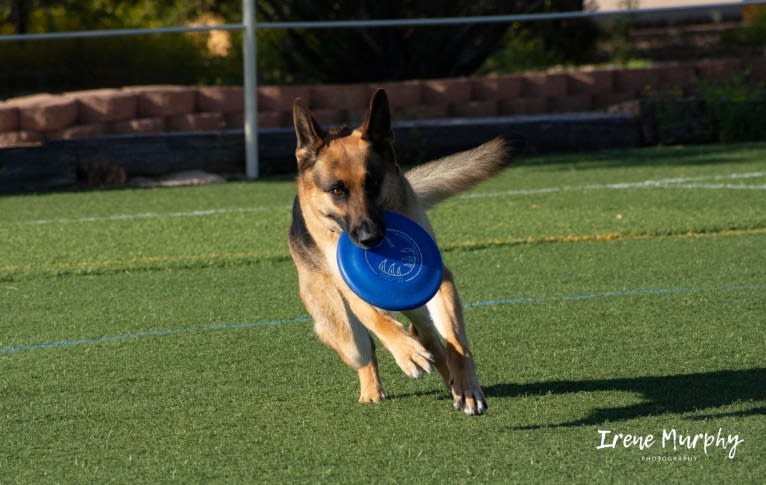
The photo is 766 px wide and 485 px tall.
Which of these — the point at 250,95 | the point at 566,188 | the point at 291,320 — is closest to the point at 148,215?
the point at 250,95

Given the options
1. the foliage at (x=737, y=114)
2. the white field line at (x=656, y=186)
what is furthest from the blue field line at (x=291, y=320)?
the foliage at (x=737, y=114)

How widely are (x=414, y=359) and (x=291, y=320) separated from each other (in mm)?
2366

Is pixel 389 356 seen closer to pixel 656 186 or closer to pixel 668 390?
pixel 668 390

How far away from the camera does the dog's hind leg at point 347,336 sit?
5898mm

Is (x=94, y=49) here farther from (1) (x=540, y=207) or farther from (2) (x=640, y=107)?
(1) (x=540, y=207)

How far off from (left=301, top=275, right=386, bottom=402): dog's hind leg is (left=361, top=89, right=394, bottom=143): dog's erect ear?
27.4 inches

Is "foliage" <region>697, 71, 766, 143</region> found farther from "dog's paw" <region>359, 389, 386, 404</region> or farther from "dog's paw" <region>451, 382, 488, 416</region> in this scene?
"dog's paw" <region>451, 382, 488, 416</region>

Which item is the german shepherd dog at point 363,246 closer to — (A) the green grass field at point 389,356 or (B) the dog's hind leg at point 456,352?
(B) the dog's hind leg at point 456,352

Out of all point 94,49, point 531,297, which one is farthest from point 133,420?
point 94,49

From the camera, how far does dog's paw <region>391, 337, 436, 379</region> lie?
5.30 meters

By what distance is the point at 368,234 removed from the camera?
551cm

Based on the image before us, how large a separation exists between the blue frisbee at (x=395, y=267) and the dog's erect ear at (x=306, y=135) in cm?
47

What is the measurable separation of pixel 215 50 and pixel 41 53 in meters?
3.49

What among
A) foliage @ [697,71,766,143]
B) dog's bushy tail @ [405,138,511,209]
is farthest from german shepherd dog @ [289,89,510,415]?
foliage @ [697,71,766,143]
